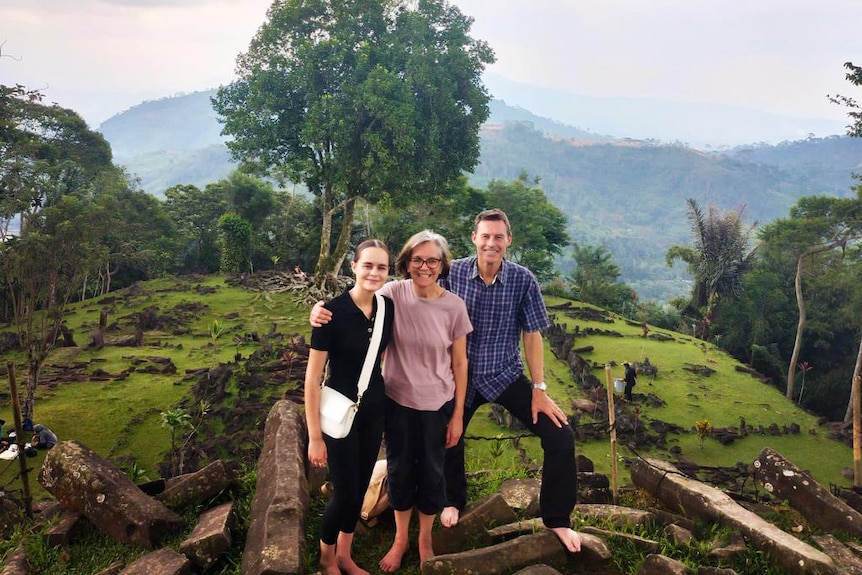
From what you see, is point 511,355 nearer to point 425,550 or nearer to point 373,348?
point 373,348

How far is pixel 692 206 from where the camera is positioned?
27.2m

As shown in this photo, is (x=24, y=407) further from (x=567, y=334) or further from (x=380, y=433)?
(x=567, y=334)

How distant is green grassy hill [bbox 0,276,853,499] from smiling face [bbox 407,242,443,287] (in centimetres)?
344

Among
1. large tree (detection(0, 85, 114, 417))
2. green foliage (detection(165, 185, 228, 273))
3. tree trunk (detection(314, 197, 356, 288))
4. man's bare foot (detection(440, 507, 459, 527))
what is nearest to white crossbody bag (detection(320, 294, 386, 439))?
man's bare foot (detection(440, 507, 459, 527))

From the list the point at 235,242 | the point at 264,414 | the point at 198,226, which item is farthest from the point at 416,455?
the point at 198,226

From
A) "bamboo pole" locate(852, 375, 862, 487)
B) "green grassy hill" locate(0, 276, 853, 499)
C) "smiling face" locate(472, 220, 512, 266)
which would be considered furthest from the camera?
"green grassy hill" locate(0, 276, 853, 499)

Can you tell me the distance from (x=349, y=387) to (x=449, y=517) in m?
1.36

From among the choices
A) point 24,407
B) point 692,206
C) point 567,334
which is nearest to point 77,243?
point 24,407

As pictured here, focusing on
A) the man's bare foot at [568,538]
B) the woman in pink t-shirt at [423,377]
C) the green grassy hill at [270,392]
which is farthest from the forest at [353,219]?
the man's bare foot at [568,538]

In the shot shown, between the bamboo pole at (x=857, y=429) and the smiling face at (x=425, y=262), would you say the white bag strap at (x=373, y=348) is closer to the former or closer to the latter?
the smiling face at (x=425, y=262)

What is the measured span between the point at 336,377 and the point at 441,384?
0.64m

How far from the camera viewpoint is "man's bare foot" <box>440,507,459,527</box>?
379 centimetres

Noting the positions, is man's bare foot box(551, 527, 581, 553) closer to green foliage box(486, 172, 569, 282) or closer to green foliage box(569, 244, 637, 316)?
green foliage box(486, 172, 569, 282)

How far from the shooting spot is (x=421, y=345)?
10.7ft
